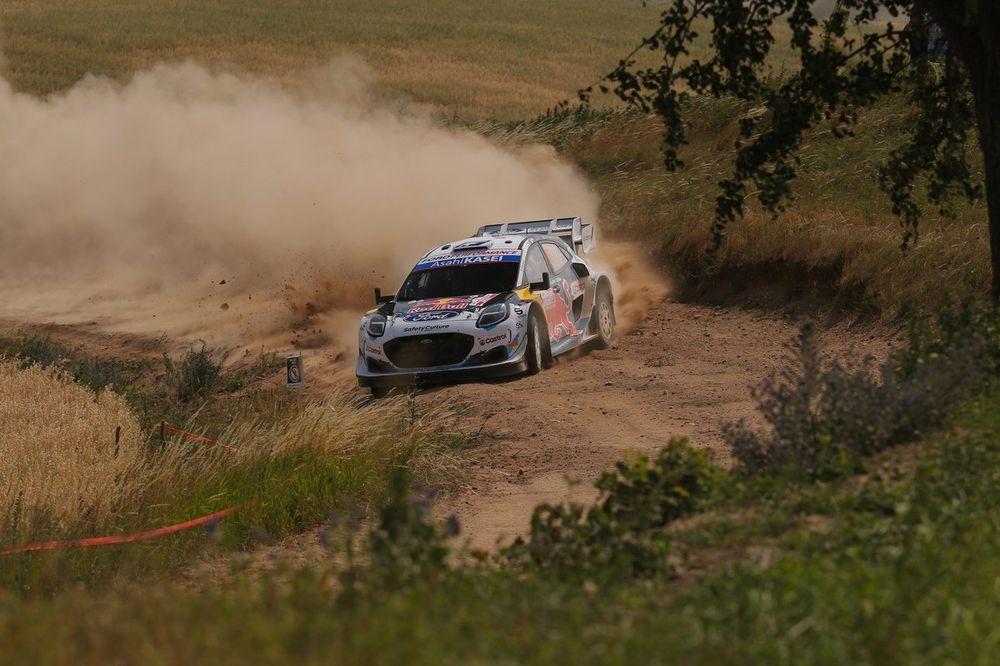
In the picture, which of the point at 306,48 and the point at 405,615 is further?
the point at 306,48

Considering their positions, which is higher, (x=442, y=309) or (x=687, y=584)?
(x=442, y=309)

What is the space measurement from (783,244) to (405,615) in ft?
56.8

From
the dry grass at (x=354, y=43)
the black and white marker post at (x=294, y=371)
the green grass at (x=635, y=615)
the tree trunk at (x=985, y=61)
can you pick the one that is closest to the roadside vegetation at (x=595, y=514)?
the green grass at (x=635, y=615)

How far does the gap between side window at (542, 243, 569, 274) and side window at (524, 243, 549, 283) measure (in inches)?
6.7

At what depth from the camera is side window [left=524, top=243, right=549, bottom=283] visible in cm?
1778

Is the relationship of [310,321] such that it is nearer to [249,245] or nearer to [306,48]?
[249,245]

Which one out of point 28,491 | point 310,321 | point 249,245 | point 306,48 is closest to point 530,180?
point 249,245

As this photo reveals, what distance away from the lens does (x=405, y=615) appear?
4996 millimetres

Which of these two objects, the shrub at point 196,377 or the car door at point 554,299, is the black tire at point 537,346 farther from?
the shrub at point 196,377

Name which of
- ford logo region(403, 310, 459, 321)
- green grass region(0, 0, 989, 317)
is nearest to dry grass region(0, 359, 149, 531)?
ford logo region(403, 310, 459, 321)

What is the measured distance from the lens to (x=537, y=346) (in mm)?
17141

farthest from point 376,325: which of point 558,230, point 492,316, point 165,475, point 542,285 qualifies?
point 165,475

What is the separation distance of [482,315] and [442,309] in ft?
1.78

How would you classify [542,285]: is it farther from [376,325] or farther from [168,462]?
[168,462]
